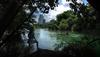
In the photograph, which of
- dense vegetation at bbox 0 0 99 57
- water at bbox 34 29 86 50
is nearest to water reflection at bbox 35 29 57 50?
water at bbox 34 29 86 50

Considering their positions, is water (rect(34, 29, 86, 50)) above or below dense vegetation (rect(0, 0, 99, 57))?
below

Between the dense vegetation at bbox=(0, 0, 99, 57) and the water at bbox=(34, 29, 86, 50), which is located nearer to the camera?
the dense vegetation at bbox=(0, 0, 99, 57)

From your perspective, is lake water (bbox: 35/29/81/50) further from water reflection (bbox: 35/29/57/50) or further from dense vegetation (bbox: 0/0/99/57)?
dense vegetation (bbox: 0/0/99/57)

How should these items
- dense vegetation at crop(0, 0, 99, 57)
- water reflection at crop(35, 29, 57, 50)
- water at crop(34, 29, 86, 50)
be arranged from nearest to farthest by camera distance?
dense vegetation at crop(0, 0, 99, 57) < water at crop(34, 29, 86, 50) < water reflection at crop(35, 29, 57, 50)

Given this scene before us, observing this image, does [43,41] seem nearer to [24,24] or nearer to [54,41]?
[54,41]

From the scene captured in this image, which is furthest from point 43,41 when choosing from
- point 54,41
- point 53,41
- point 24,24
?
point 24,24

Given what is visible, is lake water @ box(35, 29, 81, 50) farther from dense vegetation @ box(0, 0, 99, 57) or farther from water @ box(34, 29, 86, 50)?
dense vegetation @ box(0, 0, 99, 57)

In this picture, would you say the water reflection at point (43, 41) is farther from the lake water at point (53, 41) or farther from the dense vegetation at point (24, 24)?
the dense vegetation at point (24, 24)

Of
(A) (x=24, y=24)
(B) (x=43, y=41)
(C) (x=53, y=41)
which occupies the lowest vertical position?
(C) (x=53, y=41)

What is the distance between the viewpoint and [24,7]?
8805 millimetres

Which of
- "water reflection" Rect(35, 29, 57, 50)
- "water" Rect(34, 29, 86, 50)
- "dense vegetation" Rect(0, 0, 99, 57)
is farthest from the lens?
"water reflection" Rect(35, 29, 57, 50)

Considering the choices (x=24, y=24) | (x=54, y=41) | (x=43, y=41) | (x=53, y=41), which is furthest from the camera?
(x=53, y=41)

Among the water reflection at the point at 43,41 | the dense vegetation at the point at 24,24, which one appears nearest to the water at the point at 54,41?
the water reflection at the point at 43,41

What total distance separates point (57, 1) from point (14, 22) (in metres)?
1.99
